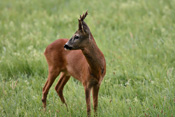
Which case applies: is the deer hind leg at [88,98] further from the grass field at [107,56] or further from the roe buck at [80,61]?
the grass field at [107,56]

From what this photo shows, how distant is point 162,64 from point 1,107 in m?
3.03

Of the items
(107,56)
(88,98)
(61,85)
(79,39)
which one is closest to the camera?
(79,39)

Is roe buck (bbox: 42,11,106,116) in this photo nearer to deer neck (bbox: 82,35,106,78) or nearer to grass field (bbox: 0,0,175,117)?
deer neck (bbox: 82,35,106,78)

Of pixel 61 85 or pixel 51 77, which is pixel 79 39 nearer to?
pixel 51 77

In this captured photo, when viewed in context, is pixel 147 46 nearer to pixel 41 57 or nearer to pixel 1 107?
pixel 41 57

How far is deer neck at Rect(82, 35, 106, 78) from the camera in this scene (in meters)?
3.99

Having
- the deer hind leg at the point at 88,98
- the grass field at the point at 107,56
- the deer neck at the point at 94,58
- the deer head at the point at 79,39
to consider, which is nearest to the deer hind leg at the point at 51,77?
the grass field at the point at 107,56

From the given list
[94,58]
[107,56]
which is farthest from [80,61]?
[107,56]

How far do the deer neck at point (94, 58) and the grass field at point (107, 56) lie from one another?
60 cm

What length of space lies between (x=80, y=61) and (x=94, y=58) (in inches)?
23.0

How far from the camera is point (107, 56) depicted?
21.2 ft

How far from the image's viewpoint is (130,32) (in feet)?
24.4

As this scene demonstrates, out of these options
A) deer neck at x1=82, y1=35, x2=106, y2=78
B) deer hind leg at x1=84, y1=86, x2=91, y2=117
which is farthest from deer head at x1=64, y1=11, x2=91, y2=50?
deer hind leg at x1=84, y1=86, x2=91, y2=117

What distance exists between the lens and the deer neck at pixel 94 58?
3.99 meters
